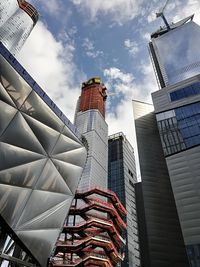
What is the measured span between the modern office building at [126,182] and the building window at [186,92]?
42.7m

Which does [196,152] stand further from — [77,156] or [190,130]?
[77,156]

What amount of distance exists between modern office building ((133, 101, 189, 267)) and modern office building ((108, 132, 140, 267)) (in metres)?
9.07

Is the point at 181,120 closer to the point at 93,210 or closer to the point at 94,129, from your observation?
the point at 93,210

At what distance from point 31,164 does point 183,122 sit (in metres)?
50.1

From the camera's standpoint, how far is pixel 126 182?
98.3 metres

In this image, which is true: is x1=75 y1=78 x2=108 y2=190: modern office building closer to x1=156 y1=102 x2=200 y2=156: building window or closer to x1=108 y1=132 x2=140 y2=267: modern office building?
x1=108 y1=132 x2=140 y2=267: modern office building

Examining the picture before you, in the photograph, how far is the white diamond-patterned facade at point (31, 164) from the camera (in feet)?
65.9

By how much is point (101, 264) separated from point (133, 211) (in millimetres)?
50174

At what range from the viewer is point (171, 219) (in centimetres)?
5850

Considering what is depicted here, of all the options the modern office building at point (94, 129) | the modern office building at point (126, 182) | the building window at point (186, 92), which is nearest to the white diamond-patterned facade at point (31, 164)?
the modern office building at point (94, 129)

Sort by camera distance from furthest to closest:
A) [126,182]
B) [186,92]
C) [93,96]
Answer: [93,96], [126,182], [186,92]

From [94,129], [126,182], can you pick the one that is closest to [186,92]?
[94,129]

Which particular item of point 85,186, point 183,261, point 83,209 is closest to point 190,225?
point 183,261

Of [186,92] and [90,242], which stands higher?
[186,92]
